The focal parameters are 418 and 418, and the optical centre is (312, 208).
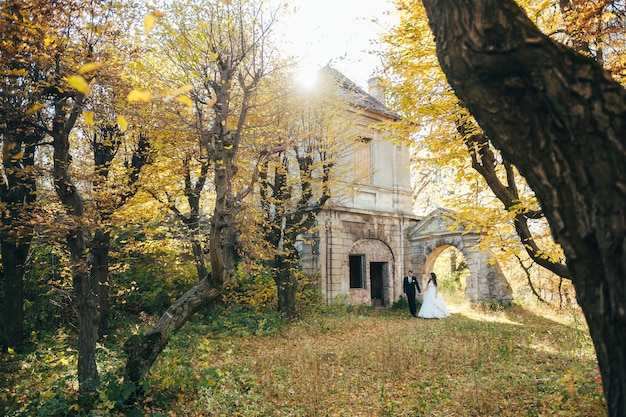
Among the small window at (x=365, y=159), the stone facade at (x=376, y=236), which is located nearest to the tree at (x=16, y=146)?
the stone facade at (x=376, y=236)

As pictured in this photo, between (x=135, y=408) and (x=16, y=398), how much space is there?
6.36 ft

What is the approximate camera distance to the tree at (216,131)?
5.78 meters

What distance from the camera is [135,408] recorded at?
5.13m

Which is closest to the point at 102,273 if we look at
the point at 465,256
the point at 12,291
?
the point at 12,291

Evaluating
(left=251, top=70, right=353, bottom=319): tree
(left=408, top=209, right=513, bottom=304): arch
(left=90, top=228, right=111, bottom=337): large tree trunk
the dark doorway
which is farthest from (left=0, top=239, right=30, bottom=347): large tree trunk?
the dark doorway

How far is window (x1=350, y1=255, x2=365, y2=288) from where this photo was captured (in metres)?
16.7

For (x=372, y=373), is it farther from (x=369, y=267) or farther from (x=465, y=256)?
(x=465, y=256)

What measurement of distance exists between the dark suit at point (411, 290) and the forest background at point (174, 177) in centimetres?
305

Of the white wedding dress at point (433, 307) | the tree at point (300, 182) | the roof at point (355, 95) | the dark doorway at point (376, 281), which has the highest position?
the roof at point (355, 95)

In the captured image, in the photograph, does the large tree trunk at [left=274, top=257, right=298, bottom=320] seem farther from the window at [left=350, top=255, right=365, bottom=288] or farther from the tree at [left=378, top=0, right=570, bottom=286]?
the tree at [left=378, top=0, right=570, bottom=286]

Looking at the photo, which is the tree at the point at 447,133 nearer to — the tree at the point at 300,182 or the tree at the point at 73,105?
the tree at the point at 73,105

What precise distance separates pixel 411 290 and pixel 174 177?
9774 millimetres

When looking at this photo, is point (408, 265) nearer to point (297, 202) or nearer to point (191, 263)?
point (297, 202)

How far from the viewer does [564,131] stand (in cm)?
171
